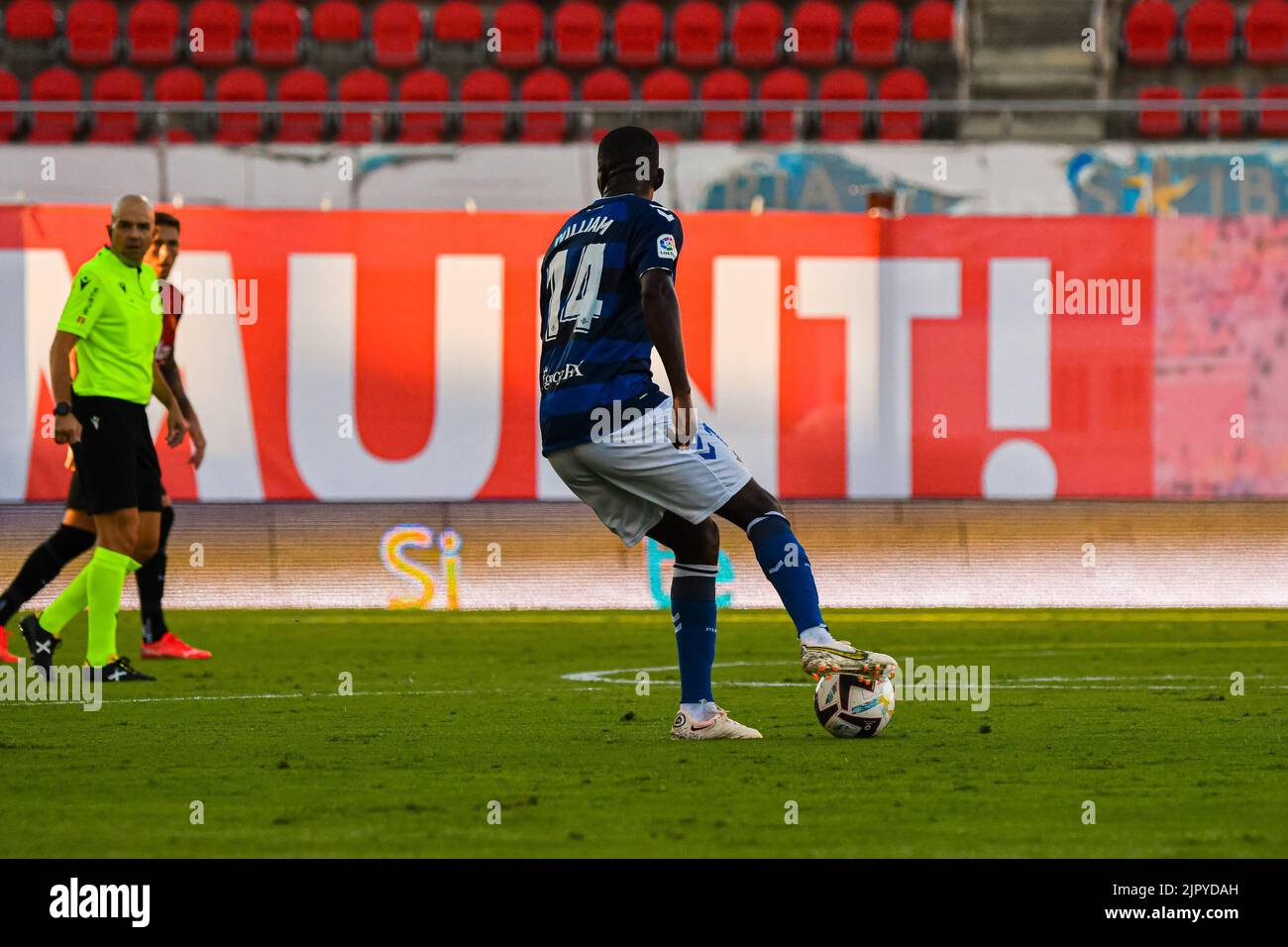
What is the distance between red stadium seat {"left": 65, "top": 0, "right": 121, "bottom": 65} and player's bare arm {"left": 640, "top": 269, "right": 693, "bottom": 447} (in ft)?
49.0

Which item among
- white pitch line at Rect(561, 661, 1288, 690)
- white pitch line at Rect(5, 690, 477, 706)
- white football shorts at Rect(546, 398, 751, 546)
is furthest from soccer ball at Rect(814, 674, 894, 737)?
white pitch line at Rect(5, 690, 477, 706)

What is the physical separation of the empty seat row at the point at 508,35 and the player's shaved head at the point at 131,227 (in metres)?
11.3

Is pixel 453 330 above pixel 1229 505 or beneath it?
above

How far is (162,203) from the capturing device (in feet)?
49.3

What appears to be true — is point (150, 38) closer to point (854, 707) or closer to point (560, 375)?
point (560, 375)

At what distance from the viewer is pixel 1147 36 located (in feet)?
65.1

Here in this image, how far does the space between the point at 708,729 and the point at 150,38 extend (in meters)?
15.1

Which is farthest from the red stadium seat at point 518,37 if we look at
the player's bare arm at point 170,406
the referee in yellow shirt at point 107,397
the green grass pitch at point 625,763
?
the referee in yellow shirt at point 107,397

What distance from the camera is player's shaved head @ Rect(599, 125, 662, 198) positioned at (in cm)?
687

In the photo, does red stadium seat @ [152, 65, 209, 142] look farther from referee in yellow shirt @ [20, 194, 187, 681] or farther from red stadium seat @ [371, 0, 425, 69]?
referee in yellow shirt @ [20, 194, 187, 681]

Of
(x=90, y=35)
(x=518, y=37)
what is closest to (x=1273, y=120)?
(x=518, y=37)
